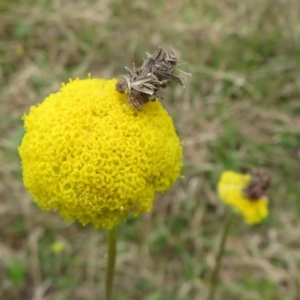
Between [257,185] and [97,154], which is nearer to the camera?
[97,154]

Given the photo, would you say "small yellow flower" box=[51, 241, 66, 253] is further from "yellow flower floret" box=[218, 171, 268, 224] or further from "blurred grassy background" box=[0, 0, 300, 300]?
"yellow flower floret" box=[218, 171, 268, 224]

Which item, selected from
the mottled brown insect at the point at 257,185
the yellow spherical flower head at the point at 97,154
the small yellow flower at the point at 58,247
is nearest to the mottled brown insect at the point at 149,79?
the yellow spherical flower head at the point at 97,154

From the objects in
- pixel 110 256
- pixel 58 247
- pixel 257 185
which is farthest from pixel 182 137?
pixel 110 256

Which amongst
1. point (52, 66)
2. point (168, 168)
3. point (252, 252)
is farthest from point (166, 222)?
point (168, 168)

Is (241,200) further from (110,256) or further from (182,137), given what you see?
(182,137)

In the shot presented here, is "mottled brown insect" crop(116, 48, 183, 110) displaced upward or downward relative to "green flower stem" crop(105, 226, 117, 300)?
upward

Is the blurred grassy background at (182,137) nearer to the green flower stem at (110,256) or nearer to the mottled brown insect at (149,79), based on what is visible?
the green flower stem at (110,256)

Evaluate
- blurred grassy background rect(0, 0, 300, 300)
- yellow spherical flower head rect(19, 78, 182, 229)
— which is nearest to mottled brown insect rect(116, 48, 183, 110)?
yellow spherical flower head rect(19, 78, 182, 229)
